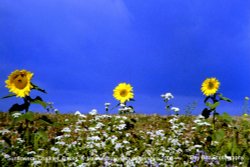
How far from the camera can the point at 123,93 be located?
12.7 m

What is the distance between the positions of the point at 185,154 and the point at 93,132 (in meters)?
2.21

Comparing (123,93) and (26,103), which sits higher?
(123,93)

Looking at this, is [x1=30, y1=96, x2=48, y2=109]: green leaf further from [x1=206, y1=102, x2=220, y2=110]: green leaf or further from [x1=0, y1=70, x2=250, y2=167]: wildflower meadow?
[x1=206, y1=102, x2=220, y2=110]: green leaf

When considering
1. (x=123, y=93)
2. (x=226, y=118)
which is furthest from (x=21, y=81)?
(x=226, y=118)

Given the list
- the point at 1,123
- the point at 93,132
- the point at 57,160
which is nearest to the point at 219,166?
the point at 57,160

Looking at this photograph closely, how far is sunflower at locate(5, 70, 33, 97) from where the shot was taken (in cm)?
972

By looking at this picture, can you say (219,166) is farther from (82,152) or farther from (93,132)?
(93,132)

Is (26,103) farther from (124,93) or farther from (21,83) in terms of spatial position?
(124,93)

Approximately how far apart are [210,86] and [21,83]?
377 cm

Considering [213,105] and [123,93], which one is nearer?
[213,105]

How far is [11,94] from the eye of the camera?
9.88 meters

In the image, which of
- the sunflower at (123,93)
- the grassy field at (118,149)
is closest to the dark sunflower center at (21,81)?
the grassy field at (118,149)

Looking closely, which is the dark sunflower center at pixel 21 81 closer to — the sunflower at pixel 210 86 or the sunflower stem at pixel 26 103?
the sunflower stem at pixel 26 103

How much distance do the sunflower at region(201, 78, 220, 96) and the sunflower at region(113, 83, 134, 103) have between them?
1901 millimetres
